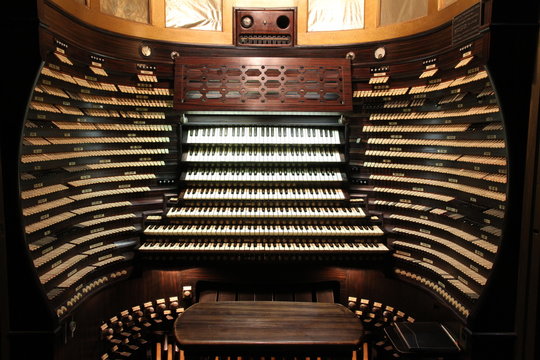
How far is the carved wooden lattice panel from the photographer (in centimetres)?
410

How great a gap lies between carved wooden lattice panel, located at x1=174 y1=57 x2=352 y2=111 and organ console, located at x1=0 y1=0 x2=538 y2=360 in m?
0.02

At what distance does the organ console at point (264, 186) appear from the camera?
3.00 metres

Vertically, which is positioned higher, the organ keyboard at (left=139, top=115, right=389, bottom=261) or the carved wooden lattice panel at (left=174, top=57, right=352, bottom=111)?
the carved wooden lattice panel at (left=174, top=57, right=352, bottom=111)

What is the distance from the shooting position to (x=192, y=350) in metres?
2.91

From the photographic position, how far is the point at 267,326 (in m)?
3.08

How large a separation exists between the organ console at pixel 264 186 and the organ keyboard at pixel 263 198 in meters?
0.02

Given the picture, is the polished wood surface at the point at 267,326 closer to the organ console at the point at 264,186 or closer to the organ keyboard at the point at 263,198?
the organ console at the point at 264,186

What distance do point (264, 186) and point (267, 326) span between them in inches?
A: 65.3

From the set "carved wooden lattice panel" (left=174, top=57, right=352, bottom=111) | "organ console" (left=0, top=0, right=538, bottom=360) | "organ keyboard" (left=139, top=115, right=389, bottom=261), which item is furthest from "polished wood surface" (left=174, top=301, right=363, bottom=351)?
"carved wooden lattice panel" (left=174, top=57, right=352, bottom=111)

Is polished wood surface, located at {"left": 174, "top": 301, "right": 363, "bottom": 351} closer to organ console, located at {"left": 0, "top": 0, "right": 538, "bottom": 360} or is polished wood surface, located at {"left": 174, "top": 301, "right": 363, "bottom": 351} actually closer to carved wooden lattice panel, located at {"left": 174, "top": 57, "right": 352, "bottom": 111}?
organ console, located at {"left": 0, "top": 0, "right": 538, "bottom": 360}

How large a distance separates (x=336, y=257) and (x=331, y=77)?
1.98 meters

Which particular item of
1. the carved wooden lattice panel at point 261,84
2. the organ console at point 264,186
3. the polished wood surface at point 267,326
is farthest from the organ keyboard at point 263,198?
the polished wood surface at point 267,326

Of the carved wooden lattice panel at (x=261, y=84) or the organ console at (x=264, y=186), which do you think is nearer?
the organ console at (x=264, y=186)

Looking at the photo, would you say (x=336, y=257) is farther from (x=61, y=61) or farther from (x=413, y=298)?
(x=61, y=61)
